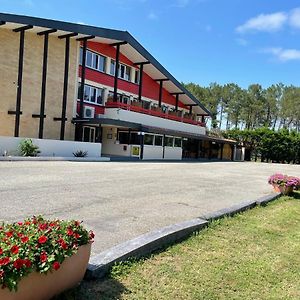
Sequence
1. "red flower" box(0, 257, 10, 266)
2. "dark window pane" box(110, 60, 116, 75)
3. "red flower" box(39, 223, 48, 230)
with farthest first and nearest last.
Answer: "dark window pane" box(110, 60, 116, 75)
"red flower" box(39, 223, 48, 230)
"red flower" box(0, 257, 10, 266)

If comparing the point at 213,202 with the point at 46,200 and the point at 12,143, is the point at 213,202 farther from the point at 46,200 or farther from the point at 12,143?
the point at 12,143

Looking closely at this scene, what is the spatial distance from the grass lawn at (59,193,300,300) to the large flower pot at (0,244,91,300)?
0.43 feet

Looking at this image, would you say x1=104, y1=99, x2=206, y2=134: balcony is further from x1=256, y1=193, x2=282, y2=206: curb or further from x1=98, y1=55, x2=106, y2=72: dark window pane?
x1=256, y1=193, x2=282, y2=206: curb

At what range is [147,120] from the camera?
100 ft

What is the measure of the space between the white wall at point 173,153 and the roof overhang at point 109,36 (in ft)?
22.4

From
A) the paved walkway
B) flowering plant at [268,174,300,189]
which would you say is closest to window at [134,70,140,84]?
the paved walkway

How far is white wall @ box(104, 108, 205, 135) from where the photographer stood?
27234 mm

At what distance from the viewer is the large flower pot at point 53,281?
2.81 m

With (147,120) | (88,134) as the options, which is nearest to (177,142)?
(147,120)

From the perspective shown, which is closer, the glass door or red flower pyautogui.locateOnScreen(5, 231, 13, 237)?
red flower pyautogui.locateOnScreen(5, 231, 13, 237)

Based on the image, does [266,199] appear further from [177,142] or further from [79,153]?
[177,142]

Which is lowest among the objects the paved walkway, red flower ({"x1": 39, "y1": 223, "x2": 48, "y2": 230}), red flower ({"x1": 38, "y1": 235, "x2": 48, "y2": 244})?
the paved walkway

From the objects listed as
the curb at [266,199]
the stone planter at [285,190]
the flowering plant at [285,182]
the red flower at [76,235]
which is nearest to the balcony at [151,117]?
the flowering plant at [285,182]

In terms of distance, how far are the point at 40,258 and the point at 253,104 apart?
69.3 m
